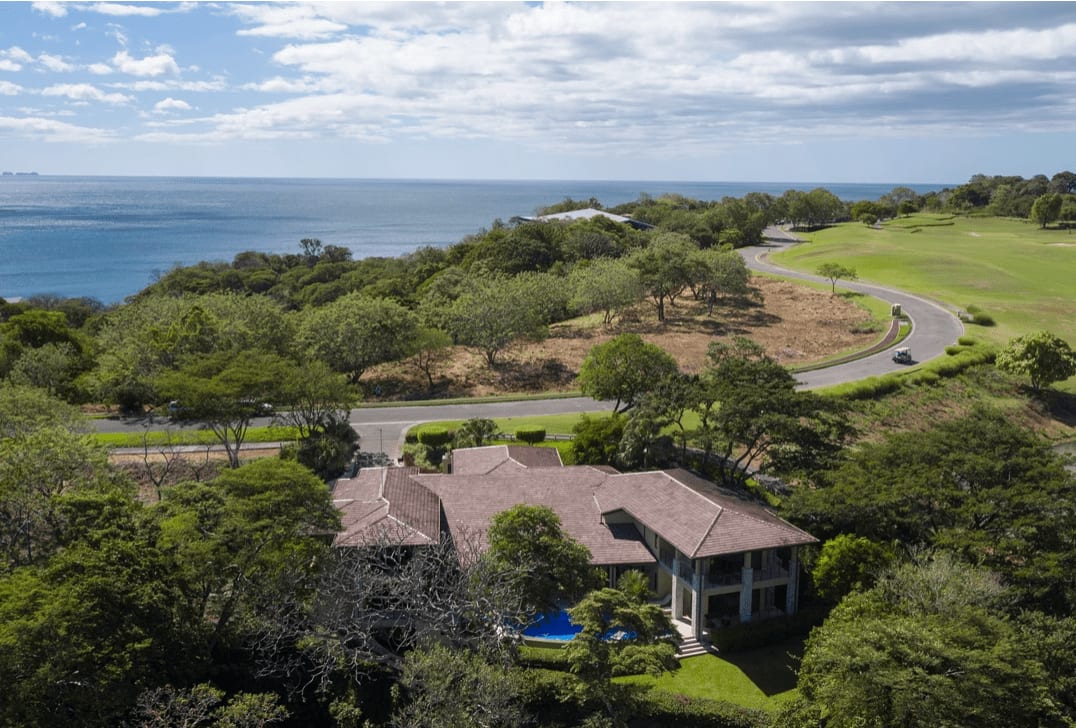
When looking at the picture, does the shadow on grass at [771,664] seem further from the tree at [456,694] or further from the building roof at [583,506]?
the tree at [456,694]

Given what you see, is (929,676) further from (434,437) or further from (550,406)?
(550,406)

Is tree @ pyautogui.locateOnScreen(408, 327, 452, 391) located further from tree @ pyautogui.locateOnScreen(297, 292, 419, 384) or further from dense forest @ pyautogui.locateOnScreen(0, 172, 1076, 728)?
dense forest @ pyautogui.locateOnScreen(0, 172, 1076, 728)

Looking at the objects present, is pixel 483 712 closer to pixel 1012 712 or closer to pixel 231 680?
pixel 231 680

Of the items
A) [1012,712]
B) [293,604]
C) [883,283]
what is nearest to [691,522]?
[1012,712]

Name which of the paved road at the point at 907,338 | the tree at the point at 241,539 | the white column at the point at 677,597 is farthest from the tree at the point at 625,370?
the tree at the point at 241,539

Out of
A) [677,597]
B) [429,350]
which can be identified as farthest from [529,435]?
[429,350]

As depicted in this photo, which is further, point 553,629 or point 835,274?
point 835,274
